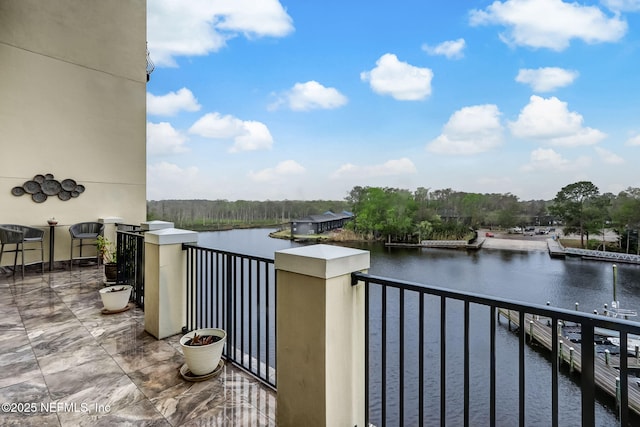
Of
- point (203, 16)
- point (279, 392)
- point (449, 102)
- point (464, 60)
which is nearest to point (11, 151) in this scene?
point (279, 392)

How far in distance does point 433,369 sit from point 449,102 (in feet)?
138

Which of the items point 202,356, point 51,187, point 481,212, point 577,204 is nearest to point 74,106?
point 51,187

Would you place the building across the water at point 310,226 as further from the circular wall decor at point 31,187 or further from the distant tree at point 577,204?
the distant tree at point 577,204

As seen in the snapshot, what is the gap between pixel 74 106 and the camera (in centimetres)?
622

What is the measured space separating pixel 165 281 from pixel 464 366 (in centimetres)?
262

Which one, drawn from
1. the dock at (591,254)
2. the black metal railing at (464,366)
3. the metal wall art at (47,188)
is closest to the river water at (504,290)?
the black metal railing at (464,366)

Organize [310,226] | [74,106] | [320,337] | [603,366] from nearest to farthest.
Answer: [320,337], [74,106], [603,366], [310,226]

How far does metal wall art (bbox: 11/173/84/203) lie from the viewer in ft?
18.4

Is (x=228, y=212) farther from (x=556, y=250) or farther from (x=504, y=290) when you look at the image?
(x=556, y=250)

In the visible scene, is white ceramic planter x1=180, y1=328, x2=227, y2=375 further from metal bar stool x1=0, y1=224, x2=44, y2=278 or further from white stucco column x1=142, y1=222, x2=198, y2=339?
metal bar stool x1=0, y1=224, x2=44, y2=278

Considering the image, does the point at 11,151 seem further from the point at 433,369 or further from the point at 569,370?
the point at 569,370

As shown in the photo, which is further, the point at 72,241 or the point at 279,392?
the point at 72,241

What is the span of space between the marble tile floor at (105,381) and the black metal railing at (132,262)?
46cm

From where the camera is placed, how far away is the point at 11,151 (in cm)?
548
